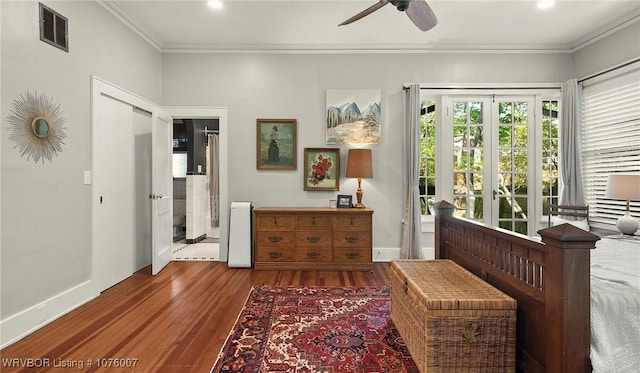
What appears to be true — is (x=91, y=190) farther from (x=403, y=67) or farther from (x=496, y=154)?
(x=496, y=154)

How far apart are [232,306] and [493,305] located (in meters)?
2.13

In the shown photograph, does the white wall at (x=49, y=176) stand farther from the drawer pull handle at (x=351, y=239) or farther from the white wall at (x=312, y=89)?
the drawer pull handle at (x=351, y=239)

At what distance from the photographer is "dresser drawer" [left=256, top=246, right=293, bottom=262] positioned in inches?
152

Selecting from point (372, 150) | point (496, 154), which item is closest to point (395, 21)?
point (372, 150)

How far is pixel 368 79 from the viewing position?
4.25 meters

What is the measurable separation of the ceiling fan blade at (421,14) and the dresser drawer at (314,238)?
8.07 feet

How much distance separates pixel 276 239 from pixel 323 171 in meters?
1.13

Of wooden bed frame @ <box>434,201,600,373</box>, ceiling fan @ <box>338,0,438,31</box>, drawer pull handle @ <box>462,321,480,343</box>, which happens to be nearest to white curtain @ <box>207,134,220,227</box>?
ceiling fan @ <box>338,0,438,31</box>

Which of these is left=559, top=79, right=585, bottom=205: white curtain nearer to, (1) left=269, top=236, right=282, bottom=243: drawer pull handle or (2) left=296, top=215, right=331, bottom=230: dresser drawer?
(2) left=296, top=215, right=331, bottom=230: dresser drawer

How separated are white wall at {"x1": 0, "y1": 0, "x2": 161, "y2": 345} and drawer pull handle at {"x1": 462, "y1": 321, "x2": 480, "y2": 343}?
2955 millimetres

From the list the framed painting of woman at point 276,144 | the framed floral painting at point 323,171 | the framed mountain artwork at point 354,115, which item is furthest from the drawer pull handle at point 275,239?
the framed mountain artwork at point 354,115

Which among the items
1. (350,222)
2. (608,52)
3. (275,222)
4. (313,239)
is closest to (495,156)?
(608,52)

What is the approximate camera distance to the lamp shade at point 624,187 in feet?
9.18

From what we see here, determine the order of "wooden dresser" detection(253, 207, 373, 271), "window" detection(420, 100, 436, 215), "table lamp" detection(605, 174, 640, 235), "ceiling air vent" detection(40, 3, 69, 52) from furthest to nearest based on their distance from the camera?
"window" detection(420, 100, 436, 215) → "wooden dresser" detection(253, 207, 373, 271) → "table lamp" detection(605, 174, 640, 235) → "ceiling air vent" detection(40, 3, 69, 52)
